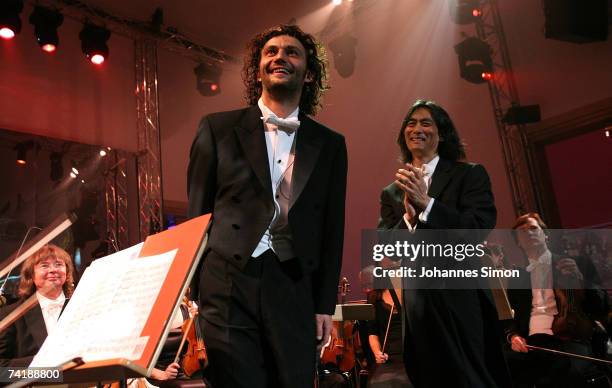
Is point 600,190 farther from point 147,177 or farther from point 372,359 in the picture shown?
point 147,177

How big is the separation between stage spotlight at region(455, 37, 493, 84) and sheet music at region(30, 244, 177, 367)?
596cm

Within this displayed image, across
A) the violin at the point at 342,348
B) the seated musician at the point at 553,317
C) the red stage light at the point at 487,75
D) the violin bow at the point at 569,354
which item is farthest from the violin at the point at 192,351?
the red stage light at the point at 487,75

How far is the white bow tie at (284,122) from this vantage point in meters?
1.76

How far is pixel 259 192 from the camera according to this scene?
1628mm

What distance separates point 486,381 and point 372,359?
2.89 metres

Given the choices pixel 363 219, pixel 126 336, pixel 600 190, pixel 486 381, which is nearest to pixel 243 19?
pixel 363 219

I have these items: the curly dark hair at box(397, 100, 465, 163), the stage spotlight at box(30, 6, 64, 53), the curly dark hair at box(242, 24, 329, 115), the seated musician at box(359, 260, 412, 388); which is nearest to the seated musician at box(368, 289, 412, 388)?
the seated musician at box(359, 260, 412, 388)

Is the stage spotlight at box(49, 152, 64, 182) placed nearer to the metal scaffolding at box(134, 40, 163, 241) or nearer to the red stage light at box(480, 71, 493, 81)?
the metal scaffolding at box(134, 40, 163, 241)

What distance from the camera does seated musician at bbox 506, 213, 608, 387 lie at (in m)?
3.77

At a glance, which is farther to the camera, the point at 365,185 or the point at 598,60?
the point at 365,185

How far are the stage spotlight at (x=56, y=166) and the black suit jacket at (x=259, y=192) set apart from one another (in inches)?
223

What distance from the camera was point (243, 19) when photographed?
7.86 m

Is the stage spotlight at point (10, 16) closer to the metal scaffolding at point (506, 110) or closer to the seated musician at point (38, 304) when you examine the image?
the seated musician at point (38, 304)

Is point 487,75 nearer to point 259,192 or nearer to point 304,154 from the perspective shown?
point 304,154
